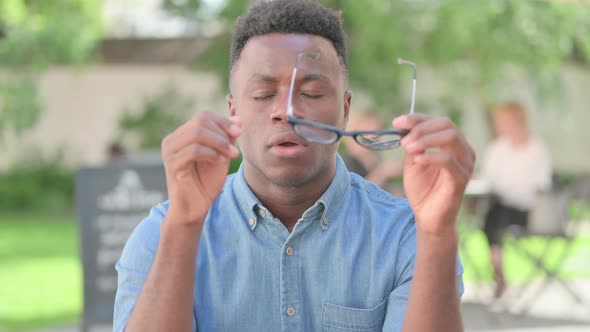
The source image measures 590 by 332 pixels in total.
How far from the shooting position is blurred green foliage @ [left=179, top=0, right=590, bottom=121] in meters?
12.3

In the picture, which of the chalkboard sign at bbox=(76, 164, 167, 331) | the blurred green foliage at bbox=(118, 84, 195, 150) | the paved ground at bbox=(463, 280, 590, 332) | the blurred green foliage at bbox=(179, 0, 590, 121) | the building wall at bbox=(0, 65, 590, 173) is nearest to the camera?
the chalkboard sign at bbox=(76, 164, 167, 331)

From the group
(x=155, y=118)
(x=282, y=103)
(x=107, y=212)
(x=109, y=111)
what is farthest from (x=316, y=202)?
(x=109, y=111)

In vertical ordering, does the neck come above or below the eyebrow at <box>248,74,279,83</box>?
below

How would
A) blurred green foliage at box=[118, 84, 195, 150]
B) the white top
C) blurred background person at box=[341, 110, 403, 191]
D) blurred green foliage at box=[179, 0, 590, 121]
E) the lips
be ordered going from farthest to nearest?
blurred green foliage at box=[118, 84, 195, 150]
blurred green foliage at box=[179, 0, 590, 121]
the white top
blurred background person at box=[341, 110, 403, 191]
the lips

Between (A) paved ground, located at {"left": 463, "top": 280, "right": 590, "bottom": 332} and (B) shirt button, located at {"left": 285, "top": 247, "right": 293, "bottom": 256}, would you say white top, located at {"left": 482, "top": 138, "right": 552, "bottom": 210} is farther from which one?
(B) shirt button, located at {"left": 285, "top": 247, "right": 293, "bottom": 256}

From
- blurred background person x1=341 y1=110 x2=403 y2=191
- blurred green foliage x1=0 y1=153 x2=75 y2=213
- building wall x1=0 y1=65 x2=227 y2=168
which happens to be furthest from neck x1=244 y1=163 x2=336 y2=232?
building wall x1=0 y1=65 x2=227 y2=168

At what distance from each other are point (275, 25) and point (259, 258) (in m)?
0.58

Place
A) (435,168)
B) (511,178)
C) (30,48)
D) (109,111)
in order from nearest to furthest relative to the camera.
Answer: (435,168) < (511,178) < (30,48) < (109,111)

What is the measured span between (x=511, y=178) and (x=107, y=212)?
12.8ft

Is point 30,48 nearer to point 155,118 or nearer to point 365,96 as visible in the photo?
point 365,96

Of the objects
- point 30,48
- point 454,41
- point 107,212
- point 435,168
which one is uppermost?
point 454,41

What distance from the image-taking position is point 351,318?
234 cm

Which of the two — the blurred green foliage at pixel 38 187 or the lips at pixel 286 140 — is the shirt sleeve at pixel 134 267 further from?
the blurred green foliage at pixel 38 187

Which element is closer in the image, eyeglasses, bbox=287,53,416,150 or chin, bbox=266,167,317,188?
eyeglasses, bbox=287,53,416,150
